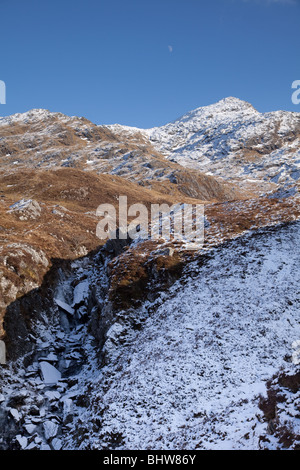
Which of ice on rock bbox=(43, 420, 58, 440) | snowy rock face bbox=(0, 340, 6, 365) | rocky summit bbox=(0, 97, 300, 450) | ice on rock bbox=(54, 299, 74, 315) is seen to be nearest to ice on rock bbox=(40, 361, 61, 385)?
rocky summit bbox=(0, 97, 300, 450)

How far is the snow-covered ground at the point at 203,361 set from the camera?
48.4ft

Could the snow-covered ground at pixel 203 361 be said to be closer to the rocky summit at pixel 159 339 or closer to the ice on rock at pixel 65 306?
the rocky summit at pixel 159 339

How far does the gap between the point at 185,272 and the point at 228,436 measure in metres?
14.6

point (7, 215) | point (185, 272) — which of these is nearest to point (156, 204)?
point (7, 215)

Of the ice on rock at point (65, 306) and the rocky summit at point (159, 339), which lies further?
the ice on rock at point (65, 306)

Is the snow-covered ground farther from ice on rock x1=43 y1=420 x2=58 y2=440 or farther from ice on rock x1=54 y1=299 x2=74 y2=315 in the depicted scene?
ice on rock x1=54 y1=299 x2=74 y2=315

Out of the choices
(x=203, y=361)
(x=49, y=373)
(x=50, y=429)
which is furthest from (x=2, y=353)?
(x=203, y=361)

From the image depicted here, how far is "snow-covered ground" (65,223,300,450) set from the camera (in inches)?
581

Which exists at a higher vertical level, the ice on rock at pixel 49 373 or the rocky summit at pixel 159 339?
the rocky summit at pixel 159 339

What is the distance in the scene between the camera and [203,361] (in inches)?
712

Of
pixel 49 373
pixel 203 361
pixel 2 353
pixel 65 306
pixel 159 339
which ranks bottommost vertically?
pixel 49 373

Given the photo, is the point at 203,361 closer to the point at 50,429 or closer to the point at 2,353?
the point at 50,429

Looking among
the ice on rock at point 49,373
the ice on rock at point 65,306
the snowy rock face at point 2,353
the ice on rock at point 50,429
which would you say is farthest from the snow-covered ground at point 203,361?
the ice on rock at point 65,306
